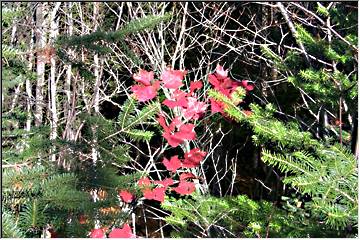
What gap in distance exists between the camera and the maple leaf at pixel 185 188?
2969mm

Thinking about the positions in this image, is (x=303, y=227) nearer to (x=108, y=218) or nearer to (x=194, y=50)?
(x=108, y=218)

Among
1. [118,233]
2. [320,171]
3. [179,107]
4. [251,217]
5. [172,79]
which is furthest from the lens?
[179,107]

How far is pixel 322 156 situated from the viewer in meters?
1.52

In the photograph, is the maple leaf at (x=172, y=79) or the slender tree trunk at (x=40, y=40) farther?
the maple leaf at (x=172, y=79)

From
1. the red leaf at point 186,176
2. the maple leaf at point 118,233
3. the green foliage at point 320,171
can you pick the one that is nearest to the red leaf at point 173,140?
the red leaf at point 186,176

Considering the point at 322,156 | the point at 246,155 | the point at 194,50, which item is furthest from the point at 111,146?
the point at 246,155

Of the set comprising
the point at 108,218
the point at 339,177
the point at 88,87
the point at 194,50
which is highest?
the point at 194,50

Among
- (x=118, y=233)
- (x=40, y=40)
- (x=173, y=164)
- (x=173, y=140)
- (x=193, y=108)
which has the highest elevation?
(x=40, y=40)

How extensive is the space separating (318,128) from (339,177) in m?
1.33

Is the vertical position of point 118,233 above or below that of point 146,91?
below

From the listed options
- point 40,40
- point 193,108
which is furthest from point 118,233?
point 193,108

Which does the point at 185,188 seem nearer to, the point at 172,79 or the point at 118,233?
the point at 172,79

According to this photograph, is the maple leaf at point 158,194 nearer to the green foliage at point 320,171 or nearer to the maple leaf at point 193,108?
the maple leaf at point 193,108

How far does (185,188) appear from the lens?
3016mm
